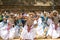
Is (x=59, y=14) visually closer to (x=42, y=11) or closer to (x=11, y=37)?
(x=42, y=11)

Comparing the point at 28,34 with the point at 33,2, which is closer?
the point at 28,34

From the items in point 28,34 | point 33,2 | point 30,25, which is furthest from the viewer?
point 33,2

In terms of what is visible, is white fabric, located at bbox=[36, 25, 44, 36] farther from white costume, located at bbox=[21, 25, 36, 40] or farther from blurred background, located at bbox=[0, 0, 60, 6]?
blurred background, located at bbox=[0, 0, 60, 6]

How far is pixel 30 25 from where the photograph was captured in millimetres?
6492

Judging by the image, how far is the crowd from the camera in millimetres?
6361

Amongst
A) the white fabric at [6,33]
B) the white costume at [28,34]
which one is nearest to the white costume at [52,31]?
the white costume at [28,34]

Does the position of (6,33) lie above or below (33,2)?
below

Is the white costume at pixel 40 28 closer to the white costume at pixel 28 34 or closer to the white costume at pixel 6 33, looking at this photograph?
the white costume at pixel 28 34

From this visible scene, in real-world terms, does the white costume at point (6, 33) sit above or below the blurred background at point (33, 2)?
below

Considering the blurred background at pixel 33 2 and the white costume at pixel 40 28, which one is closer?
the white costume at pixel 40 28

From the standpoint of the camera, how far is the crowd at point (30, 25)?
636 centimetres

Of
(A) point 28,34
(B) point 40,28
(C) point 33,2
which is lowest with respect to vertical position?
(A) point 28,34

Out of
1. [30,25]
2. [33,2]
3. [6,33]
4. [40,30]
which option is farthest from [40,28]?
[6,33]

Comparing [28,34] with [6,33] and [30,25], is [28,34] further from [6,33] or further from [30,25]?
Answer: [6,33]
